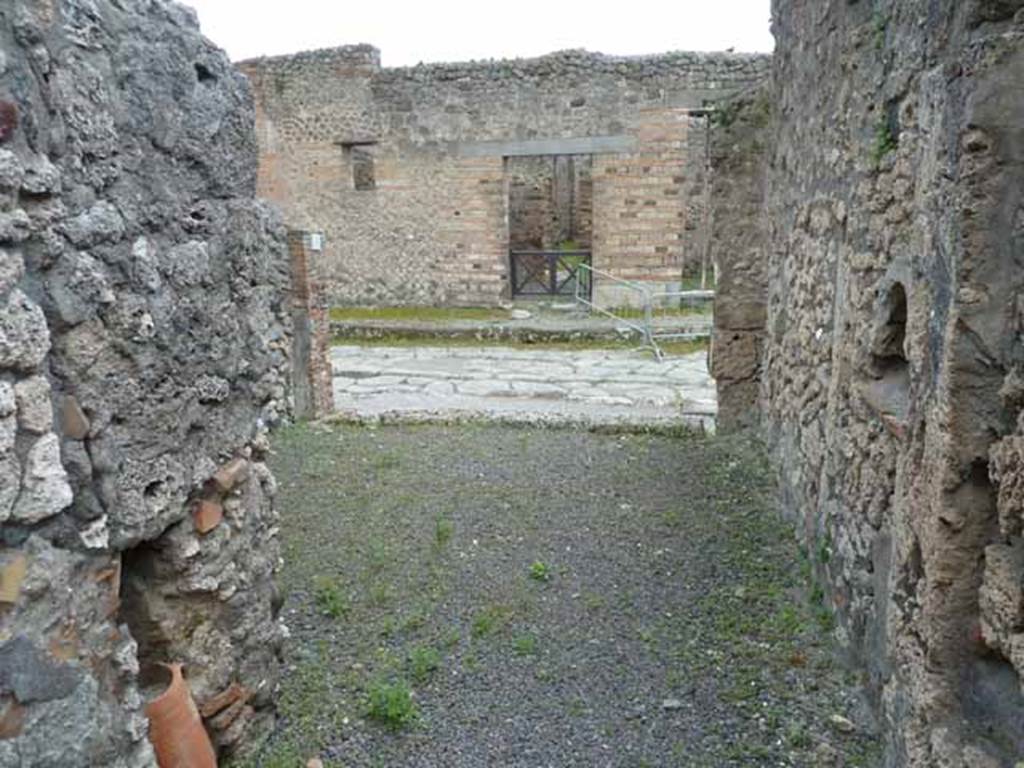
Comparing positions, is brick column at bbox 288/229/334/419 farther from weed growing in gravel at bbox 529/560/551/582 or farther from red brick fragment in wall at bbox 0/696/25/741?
red brick fragment in wall at bbox 0/696/25/741

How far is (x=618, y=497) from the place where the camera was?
196 inches

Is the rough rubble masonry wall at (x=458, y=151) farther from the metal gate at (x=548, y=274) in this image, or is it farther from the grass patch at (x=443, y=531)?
the grass patch at (x=443, y=531)

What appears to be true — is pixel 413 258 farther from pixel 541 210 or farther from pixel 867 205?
pixel 867 205

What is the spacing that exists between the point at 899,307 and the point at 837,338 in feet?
2.55

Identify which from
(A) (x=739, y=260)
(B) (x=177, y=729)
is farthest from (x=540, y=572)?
(A) (x=739, y=260)

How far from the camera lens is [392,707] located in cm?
277

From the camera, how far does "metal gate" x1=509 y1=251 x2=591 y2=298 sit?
1603cm

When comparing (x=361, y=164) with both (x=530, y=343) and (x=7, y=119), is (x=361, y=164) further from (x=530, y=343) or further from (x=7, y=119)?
(x=7, y=119)

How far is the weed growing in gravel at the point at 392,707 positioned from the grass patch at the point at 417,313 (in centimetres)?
1090

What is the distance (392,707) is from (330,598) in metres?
0.98

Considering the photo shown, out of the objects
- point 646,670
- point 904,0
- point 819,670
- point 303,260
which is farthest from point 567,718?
point 303,260

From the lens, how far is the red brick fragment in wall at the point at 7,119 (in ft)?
5.47

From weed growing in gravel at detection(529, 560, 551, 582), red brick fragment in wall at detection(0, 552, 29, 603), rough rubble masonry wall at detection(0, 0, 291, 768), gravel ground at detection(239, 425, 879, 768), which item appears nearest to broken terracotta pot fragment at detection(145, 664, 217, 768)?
rough rubble masonry wall at detection(0, 0, 291, 768)

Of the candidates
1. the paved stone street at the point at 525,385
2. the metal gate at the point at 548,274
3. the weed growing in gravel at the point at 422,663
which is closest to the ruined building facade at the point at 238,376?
the weed growing in gravel at the point at 422,663
